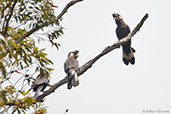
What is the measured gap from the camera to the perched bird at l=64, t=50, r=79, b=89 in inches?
285

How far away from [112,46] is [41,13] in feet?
4.36

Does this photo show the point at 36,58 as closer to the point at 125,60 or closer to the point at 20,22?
the point at 20,22

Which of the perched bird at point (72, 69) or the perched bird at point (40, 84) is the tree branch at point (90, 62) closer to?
the perched bird at point (72, 69)

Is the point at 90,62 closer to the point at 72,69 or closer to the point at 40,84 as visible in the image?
the point at 72,69

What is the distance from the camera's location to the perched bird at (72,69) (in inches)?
285

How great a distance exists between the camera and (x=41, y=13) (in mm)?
6316

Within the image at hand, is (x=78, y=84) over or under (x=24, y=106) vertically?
over

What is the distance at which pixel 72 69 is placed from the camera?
7715 mm

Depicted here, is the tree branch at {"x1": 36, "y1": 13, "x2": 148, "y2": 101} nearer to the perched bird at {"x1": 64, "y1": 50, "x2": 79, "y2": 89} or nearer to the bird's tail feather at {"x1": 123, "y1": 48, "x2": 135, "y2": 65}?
the perched bird at {"x1": 64, "y1": 50, "x2": 79, "y2": 89}

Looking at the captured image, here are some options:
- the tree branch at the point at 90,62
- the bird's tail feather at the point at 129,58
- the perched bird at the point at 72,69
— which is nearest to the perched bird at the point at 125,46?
the bird's tail feather at the point at 129,58

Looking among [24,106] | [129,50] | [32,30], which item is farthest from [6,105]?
[129,50]

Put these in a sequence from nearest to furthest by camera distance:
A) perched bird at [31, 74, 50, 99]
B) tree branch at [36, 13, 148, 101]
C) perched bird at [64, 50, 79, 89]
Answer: tree branch at [36, 13, 148, 101] < perched bird at [64, 50, 79, 89] < perched bird at [31, 74, 50, 99]

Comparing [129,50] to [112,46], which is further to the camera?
[129,50]

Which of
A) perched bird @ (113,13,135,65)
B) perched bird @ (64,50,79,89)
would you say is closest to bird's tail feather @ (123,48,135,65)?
perched bird @ (113,13,135,65)
